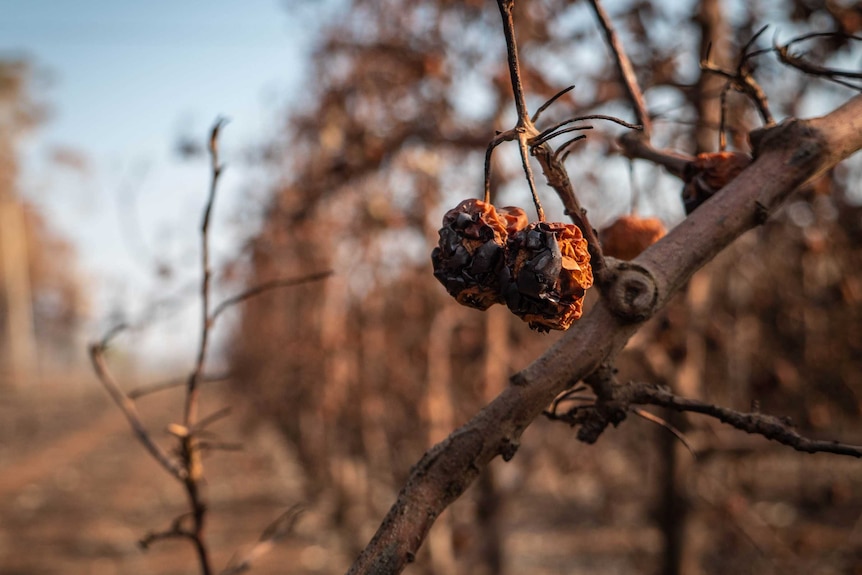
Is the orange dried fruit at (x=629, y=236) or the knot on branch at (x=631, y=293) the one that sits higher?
the orange dried fruit at (x=629, y=236)

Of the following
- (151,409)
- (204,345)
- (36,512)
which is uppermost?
(151,409)

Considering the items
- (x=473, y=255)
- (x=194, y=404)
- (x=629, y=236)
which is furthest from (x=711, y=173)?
(x=194, y=404)

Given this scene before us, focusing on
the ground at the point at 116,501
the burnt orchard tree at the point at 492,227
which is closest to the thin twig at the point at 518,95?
the burnt orchard tree at the point at 492,227

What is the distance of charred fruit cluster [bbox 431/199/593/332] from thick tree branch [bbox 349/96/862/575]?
0.05 meters

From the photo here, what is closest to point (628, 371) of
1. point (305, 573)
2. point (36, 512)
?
point (305, 573)

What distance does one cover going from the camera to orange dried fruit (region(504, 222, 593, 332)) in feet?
2.60

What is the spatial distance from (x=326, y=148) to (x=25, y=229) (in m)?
36.2

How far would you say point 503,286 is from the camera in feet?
2.73

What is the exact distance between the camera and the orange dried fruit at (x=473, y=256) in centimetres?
84

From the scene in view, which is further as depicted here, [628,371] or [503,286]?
[628,371]

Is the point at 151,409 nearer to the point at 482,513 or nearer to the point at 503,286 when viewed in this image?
the point at 482,513

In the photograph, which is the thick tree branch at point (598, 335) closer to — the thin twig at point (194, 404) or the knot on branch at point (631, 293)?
the knot on branch at point (631, 293)

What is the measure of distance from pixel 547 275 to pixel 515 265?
→ 0.18 ft

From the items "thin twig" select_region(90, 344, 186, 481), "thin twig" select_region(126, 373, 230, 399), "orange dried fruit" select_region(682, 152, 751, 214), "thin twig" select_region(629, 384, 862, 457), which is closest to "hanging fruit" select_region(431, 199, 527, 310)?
"thin twig" select_region(629, 384, 862, 457)
